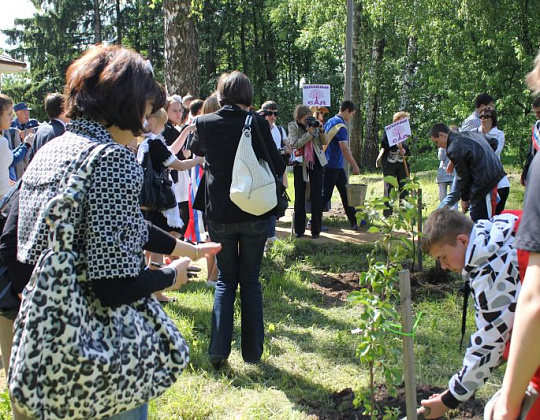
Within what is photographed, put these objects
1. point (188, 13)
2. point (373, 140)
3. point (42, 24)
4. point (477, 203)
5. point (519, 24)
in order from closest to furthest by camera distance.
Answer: point (477, 203), point (188, 13), point (519, 24), point (373, 140), point (42, 24)

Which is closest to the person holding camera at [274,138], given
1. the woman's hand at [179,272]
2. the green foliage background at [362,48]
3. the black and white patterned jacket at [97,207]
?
the green foliage background at [362,48]

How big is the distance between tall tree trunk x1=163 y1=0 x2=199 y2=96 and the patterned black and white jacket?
6987 millimetres

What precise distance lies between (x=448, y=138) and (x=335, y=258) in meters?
2.09

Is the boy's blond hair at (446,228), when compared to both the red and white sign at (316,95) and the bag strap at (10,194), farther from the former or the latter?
the red and white sign at (316,95)

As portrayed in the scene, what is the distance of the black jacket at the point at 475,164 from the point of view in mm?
5680

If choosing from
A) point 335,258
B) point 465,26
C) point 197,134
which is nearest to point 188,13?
point 335,258

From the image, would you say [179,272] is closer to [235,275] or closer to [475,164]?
[235,275]

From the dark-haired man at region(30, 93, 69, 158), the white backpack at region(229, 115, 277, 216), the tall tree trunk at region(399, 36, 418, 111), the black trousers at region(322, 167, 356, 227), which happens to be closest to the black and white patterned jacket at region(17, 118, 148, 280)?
the white backpack at region(229, 115, 277, 216)

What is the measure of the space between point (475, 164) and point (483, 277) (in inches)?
160

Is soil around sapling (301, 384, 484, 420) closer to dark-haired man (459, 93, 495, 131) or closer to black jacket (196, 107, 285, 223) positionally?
black jacket (196, 107, 285, 223)

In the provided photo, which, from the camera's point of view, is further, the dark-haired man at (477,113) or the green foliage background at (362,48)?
the green foliage background at (362,48)

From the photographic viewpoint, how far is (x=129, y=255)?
175 centimetres

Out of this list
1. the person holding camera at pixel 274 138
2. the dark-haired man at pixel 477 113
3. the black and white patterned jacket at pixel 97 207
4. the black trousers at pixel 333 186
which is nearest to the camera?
the black and white patterned jacket at pixel 97 207

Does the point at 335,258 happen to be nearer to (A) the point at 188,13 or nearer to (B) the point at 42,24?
(A) the point at 188,13
